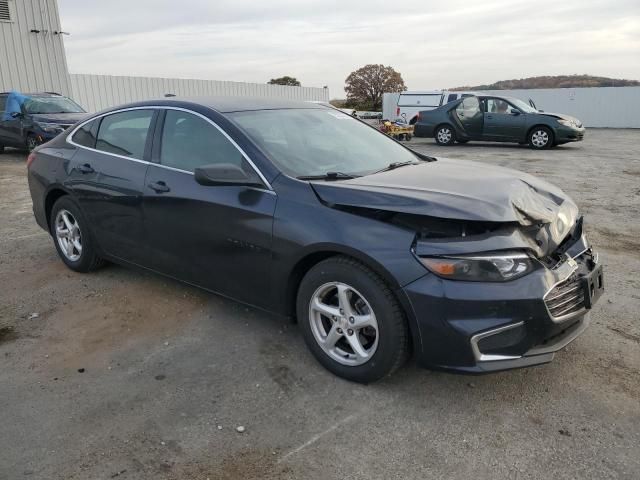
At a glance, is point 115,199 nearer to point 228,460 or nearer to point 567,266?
point 228,460

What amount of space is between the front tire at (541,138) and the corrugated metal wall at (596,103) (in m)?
12.6

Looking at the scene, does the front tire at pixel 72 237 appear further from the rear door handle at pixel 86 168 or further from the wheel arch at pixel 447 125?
the wheel arch at pixel 447 125

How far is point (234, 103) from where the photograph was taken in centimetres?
397

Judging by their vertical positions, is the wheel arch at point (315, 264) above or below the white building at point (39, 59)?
below

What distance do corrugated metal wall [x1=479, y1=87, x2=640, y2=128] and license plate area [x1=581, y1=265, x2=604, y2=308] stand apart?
2621cm

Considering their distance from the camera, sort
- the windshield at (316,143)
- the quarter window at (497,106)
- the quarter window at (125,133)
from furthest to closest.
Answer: the quarter window at (497,106) < the quarter window at (125,133) < the windshield at (316,143)

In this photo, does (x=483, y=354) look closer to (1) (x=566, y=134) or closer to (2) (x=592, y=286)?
(2) (x=592, y=286)

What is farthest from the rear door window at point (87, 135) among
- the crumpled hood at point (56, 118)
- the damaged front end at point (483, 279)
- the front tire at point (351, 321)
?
the crumpled hood at point (56, 118)

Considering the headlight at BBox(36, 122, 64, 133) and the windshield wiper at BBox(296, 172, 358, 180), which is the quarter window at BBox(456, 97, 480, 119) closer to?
the headlight at BBox(36, 122, 64, 133)

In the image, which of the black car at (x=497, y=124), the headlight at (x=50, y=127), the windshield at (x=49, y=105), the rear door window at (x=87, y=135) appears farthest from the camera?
the black car at (x=497, y=124)

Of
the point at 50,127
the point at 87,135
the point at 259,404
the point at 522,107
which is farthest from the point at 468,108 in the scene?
the point at 259,404

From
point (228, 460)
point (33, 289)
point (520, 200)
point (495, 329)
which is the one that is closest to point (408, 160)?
point (520, 200)

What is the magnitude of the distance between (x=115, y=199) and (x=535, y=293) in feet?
10.4

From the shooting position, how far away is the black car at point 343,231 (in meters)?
2.67
